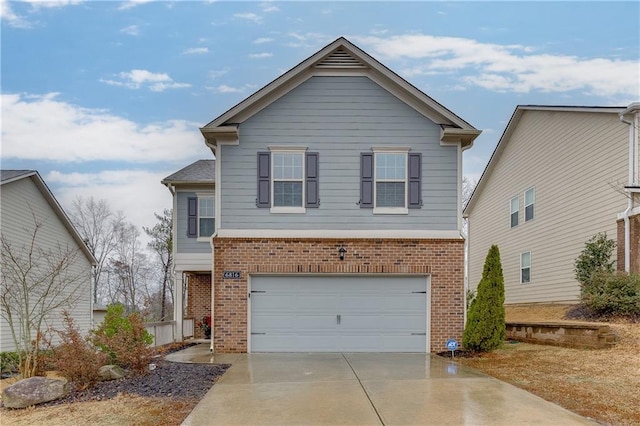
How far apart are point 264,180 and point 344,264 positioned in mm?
2920

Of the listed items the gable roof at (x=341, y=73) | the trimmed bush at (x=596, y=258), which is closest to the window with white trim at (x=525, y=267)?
the trimmed bush at (x=596, y=258)

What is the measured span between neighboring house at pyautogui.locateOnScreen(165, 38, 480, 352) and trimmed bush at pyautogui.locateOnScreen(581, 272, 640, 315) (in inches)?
132

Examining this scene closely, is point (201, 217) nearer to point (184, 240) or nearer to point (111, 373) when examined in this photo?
point (184, 240)

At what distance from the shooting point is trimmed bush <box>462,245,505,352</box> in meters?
10.7

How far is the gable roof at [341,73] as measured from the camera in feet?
39.1

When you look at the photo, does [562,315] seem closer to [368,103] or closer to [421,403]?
[368,103]

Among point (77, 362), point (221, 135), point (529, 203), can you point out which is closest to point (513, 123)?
point (529, 203)

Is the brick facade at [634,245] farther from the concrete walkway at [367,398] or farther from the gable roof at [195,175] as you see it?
the gable roof at [195,175]

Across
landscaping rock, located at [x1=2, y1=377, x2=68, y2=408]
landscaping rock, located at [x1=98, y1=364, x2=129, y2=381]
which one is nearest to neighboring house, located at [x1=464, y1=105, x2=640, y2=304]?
landscaping rock, located at [x1=98, y1=364, x2=129, y2=381]

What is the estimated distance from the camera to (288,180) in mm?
12156

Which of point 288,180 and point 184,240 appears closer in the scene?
point 288,180

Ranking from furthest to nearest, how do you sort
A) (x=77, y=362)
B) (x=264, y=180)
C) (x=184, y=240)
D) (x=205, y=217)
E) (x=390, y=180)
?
(x=205, y=217) → (x=184, y=240) → (x=390, y=180) → (x=264, y=180) → (x=77, y=362)

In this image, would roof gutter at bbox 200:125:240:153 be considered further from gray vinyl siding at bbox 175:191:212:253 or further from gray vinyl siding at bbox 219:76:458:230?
gray vinyl siding at bbox 175:191:212:253

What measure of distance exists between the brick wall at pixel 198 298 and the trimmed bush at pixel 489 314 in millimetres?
9922
